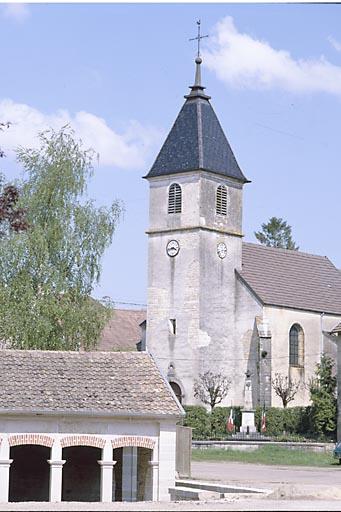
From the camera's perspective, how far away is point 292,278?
212 feet

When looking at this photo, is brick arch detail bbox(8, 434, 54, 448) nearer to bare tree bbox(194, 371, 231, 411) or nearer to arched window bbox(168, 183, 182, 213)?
bare tree bbox(194, 371, 231, 411)

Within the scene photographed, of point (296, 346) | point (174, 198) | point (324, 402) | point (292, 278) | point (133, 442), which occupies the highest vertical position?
point (174, 198)

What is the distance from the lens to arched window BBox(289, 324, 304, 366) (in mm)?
61594

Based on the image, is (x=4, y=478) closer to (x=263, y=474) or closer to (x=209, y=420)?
(x=263, y=474)

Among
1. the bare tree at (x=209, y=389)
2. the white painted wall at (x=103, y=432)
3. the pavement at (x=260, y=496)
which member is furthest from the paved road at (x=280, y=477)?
the bare tree at (x=209, y=389)

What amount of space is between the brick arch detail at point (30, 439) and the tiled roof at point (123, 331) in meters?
42.1

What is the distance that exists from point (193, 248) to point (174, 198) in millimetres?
3153

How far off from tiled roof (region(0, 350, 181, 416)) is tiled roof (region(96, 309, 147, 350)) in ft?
130

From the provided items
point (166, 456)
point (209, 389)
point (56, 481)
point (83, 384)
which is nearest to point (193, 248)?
point (209, 389)

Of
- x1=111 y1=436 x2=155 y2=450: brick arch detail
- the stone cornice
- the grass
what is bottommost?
the grass

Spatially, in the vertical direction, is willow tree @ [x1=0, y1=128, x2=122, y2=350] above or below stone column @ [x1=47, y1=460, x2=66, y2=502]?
above

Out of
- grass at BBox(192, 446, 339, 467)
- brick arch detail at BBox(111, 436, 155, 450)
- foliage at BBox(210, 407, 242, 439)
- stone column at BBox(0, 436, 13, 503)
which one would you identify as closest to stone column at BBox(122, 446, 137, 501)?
brick arch detail at BBox(111, 436, 155, 450)

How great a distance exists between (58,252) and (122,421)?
Result: 55.4 ft

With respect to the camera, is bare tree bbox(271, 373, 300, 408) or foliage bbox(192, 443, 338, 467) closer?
foliage bbox(192, 443, 338, 467)
